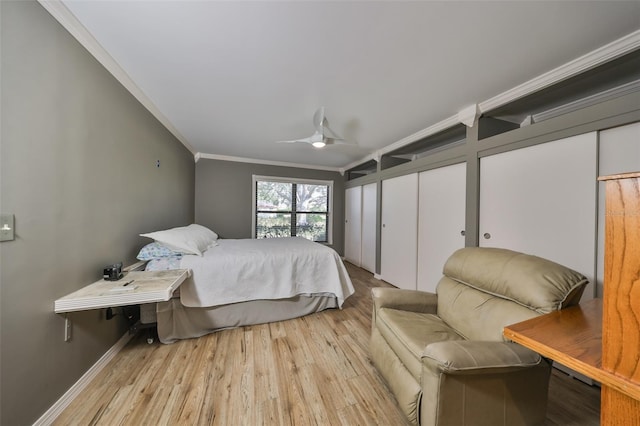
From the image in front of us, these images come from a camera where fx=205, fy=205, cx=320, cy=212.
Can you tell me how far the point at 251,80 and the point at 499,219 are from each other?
2.78 m

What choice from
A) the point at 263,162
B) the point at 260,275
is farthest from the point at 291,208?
the point at 260,275

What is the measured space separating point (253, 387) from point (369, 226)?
10.8 ft

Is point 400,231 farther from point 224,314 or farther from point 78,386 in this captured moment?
point 78,386

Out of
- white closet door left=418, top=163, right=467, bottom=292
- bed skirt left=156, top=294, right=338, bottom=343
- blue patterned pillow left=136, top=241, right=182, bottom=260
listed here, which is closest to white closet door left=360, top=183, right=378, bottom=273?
white closet door left=418, top=163, right=467, bottom=292

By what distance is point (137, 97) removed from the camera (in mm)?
2047

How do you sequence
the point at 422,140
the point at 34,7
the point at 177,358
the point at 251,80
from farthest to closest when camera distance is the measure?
1. the point at 422,140
2. the point at 251,80
3. the point at 177,358
4. the point at 34,7

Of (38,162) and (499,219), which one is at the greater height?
(38,162)

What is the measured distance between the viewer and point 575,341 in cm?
72

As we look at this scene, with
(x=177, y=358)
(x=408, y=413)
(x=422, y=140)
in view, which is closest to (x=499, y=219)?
(x=422, y=140)

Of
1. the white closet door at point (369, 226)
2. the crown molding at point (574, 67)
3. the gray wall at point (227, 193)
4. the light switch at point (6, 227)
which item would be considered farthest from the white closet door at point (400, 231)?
the light switch at point (6, 227)

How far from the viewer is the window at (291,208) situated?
15.8 ft

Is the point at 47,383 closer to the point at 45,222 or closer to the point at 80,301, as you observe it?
the point at 80,301

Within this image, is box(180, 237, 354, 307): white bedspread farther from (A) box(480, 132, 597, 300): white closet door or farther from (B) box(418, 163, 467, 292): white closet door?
(A) box(480, 132, 597, 300): white closet door

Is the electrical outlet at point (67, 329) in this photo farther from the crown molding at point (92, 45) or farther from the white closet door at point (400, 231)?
the white closet door at point (400, 231)
